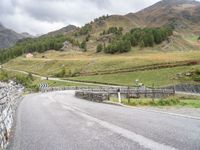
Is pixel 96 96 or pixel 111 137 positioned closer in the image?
pixel 111 137

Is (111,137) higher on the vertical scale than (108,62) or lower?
lower

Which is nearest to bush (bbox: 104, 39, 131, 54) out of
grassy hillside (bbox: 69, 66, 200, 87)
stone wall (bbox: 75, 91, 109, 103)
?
grassy hillside (bbox: 69, 66, 200, 87)

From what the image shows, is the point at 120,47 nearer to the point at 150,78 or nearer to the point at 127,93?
the point at 150,78

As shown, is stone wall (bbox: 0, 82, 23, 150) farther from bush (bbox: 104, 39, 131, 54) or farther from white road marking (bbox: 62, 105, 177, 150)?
bush (bbox: 104, 39, 131, 54)

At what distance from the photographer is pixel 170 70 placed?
8694 centimetres

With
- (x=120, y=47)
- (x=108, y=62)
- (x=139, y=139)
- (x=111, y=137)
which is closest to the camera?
(x=139, y=139)

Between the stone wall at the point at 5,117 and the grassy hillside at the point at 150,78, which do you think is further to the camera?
the grassy hillside at the point at 150,78

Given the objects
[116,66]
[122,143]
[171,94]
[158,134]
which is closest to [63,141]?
[122,143]

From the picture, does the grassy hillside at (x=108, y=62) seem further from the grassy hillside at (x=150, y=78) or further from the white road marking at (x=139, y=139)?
the white road marking at (x=139, y=139)

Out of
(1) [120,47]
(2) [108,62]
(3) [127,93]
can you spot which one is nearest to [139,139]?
(3) [127,93]

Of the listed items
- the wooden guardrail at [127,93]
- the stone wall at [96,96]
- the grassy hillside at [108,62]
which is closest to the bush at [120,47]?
the grassy hillside at [108,62]

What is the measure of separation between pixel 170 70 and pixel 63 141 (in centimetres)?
7764

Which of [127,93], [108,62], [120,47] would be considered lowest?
[127,93]

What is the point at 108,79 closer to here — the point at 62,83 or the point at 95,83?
the point at 95,83
